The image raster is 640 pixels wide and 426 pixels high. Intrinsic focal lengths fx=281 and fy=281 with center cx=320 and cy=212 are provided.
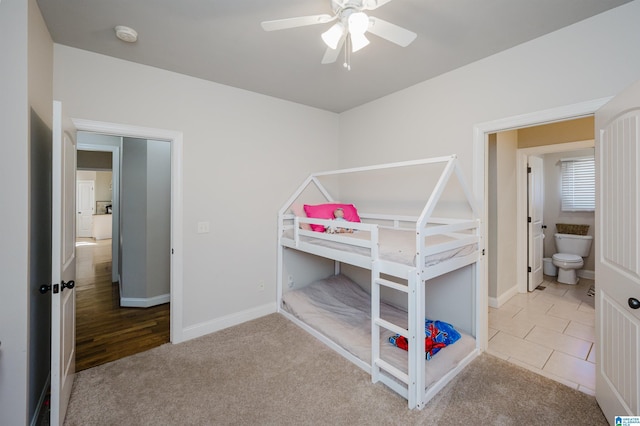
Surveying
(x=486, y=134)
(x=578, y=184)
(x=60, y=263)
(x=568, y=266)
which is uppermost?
(x=486, y=134)

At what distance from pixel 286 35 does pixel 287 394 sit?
8.13ft

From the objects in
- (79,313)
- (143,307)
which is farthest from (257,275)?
(79,313)

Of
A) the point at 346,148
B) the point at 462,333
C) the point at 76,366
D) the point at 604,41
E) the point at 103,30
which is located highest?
the point at 103,30

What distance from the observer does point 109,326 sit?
9.68 ft

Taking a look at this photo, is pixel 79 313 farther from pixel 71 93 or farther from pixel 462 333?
pixel 462 333

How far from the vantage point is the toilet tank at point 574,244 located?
430cm

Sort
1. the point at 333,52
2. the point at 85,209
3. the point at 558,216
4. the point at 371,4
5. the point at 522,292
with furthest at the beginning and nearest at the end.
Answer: the point at 85,209
the point at 558,216
the point at 522,292
the point at 333,52
the point at 371,4

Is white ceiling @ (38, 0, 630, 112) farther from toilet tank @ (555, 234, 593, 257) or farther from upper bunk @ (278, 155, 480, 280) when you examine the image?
toilet tank @ (555, 234, 593, 257)

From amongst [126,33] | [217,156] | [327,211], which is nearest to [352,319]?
[327,211]

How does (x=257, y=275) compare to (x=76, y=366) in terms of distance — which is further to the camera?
(x=257, y=275)

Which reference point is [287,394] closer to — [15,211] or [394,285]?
[394,285]

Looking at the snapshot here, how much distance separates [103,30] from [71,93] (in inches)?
22.5

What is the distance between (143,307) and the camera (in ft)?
11.4

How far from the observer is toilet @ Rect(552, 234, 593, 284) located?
4.07m
